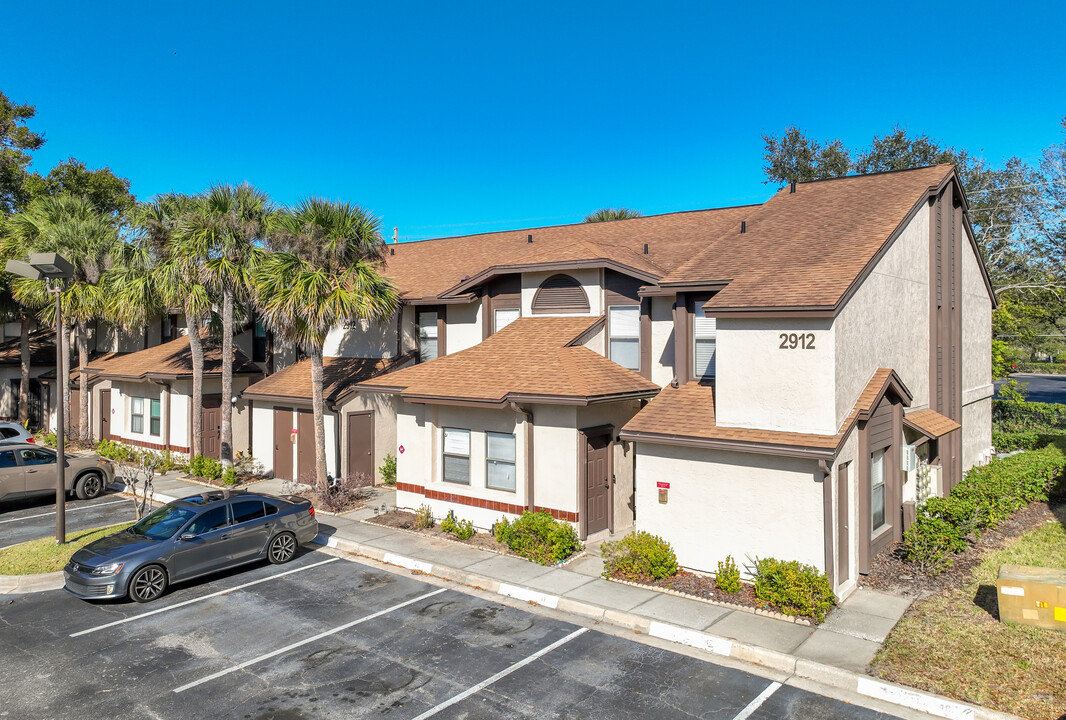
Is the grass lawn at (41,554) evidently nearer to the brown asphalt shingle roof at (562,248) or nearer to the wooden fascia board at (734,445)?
the brown asphalt shingle roof at (562,248)

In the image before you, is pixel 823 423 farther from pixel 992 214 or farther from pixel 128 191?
pixel 128 191

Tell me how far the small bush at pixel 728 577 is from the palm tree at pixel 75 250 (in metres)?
24.1

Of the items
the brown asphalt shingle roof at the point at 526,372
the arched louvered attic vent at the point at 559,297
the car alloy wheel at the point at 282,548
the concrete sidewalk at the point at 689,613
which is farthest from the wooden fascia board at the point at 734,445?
the car alloy wheel at the point at 282,548

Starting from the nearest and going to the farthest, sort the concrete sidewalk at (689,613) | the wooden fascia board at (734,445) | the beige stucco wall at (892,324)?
the concrete sidewalk at (689,613)
the wooden fascia board at (734,445)
the beige stucco wall at (892,324)

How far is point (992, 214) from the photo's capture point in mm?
41469

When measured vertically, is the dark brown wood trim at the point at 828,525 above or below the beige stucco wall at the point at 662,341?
below

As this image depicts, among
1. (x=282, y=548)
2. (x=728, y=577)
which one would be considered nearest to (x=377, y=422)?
(x=282, y=548)

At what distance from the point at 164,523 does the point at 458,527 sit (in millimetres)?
5900

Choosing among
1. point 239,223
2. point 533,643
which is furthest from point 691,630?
point 239,223

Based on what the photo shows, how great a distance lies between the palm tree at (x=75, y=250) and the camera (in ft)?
86.9

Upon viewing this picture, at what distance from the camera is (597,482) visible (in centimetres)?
1518

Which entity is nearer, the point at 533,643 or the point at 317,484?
the point at 533,643

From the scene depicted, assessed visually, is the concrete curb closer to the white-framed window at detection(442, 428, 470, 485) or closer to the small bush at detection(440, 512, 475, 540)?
the small bush at detection(440, 512, 475, 540)

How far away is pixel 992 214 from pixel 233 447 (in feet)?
141
